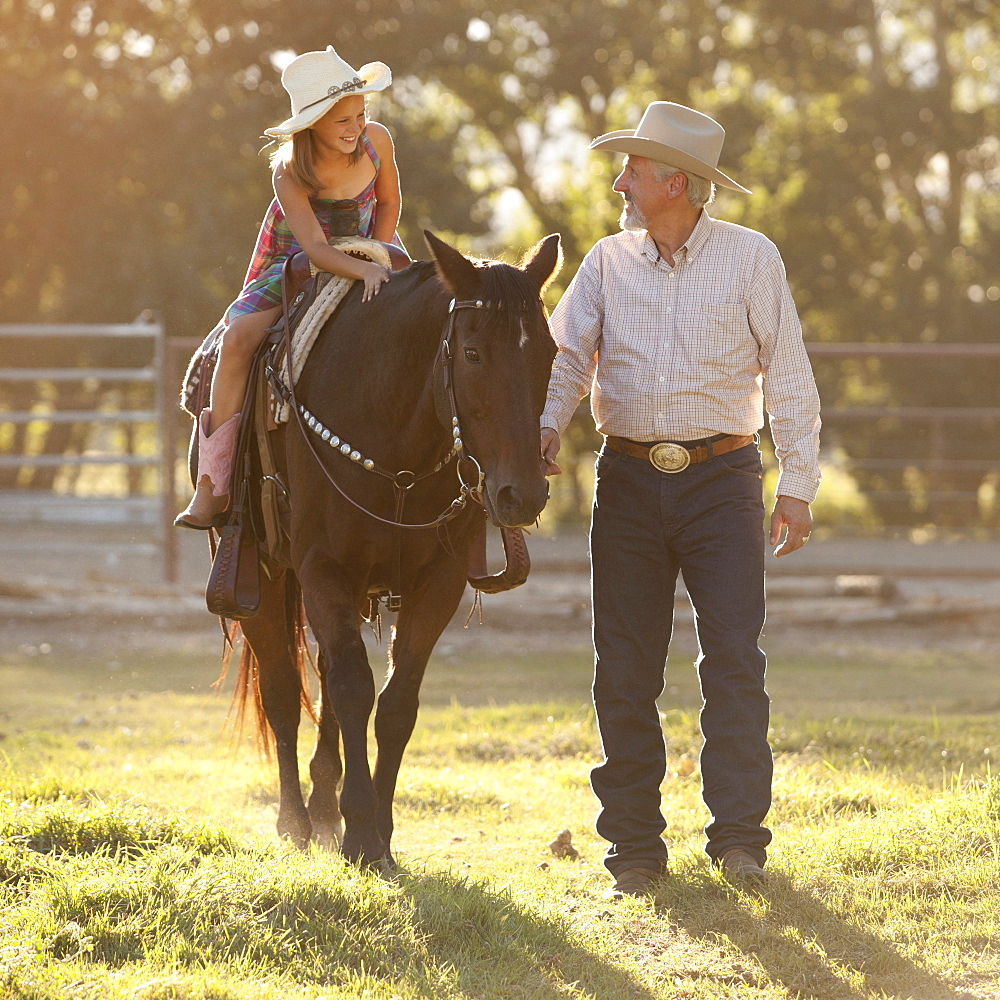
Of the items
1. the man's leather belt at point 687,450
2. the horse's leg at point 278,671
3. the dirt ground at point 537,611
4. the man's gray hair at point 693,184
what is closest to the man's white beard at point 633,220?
the man's gray hair at point 693,184

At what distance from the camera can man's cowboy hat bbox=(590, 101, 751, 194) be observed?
4.08 metres

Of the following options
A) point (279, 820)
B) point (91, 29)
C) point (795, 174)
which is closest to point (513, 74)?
point (795, 174)

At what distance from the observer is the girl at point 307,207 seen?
434 centimetres

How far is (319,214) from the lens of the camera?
15.1ft

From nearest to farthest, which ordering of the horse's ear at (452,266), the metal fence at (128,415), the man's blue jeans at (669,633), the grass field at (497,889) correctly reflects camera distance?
the grass field at (497,889), the horse's ear at (452,266), the man's blue jeans at (669,633), the metal fence at (128,415)

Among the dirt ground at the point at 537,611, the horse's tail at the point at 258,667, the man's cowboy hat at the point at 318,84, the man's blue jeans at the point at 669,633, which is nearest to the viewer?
the man's blue jeans at the point at 669,633

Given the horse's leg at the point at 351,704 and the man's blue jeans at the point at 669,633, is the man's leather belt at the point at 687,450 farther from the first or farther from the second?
the horse's leg at the point at 351,704

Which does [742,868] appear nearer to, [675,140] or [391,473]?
[391,473]

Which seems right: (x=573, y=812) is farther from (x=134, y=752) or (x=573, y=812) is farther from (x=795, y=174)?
(x=795, y=174)

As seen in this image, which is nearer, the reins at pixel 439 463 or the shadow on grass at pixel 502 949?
the shadow on grass at pixel 502 949

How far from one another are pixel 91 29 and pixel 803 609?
15.0m

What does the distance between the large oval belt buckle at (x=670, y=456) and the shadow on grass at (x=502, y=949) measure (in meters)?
1.40

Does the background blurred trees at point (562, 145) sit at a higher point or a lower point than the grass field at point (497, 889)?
higher

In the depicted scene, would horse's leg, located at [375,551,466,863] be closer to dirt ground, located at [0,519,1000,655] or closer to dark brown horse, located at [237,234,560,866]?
dark brown horse, located at [237,234,560,866]
